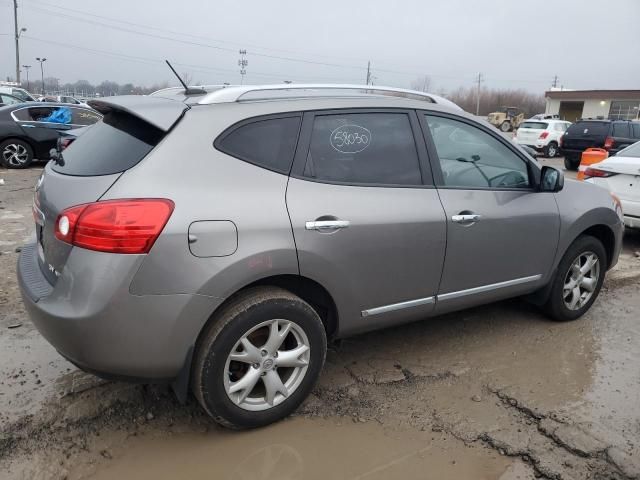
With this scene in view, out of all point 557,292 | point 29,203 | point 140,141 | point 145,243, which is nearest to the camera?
point 145,243

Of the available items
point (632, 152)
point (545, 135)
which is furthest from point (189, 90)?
point (545, 135)

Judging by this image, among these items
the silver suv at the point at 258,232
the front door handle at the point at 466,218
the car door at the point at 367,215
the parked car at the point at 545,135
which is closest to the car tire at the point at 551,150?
the parked car at the point at 545,135

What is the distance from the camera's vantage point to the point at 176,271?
90.9 inches

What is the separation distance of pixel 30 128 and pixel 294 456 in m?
11.0

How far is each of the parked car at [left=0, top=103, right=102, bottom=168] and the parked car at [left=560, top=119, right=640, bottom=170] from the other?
14.0 m

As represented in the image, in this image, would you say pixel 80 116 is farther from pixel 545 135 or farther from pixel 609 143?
pixel 545 135

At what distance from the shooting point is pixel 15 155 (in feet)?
36.4

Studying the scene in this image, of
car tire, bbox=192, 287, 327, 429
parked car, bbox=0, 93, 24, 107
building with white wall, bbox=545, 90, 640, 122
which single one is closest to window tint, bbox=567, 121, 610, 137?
car tire, bbox=192, 287, 327, 429

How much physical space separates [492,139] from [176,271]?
7.86ft

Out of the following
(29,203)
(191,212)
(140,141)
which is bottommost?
(29,203)

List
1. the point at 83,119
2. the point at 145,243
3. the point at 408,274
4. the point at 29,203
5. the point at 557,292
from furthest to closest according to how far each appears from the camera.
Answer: the point at 83,119 < the point at 29,203 < the point at 557,292 < the point at 408,274 < the point at 145,243

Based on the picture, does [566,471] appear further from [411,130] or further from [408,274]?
[411,130]

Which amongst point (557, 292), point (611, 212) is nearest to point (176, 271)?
point (557, 292)

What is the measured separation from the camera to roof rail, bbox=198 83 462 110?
273cm
